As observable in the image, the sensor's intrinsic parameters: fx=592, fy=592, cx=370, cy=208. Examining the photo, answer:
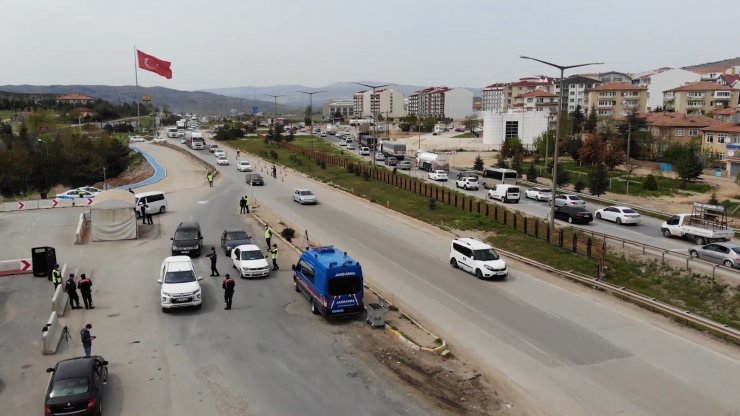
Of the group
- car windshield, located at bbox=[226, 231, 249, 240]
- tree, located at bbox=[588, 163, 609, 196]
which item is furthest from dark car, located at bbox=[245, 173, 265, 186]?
tree, located at bbox=[588, 163, 609, 196]

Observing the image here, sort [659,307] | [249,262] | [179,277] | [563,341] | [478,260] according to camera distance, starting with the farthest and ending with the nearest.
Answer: [478,260], [249,262], [179,277], [659,307], [563,341]

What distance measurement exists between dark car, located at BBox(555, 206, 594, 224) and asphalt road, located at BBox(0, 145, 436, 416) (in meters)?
19.7

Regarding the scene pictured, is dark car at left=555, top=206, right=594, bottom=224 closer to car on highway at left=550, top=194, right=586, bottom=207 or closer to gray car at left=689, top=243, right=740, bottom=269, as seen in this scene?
car on highway at left=550, top=194, right=586, bottom=207

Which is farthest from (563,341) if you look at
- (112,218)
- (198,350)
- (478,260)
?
(112,218)

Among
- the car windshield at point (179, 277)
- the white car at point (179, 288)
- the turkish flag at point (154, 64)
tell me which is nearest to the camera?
the white car at point (179, 288)

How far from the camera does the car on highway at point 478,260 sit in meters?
25.4

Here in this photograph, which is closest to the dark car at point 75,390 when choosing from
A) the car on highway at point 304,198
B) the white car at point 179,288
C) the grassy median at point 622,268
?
the white car at point 179,288

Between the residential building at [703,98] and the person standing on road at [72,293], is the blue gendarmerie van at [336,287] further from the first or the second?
the residential building at [703,98]

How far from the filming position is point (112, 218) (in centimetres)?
3275

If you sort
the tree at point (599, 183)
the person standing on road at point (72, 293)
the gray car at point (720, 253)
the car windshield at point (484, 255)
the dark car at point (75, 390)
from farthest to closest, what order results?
the tree at point (599, 183) → the gray car at point (720, 253) → the car windshield at point (484, 255) → the person standing on road at point (72, 293) → the dark car at point (75, 390)

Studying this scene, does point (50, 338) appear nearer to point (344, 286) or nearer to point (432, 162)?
point (344, 286)

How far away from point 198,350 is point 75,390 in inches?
182

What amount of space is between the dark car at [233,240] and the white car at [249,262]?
7.22 feet

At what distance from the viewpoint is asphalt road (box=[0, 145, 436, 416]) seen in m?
14.2
